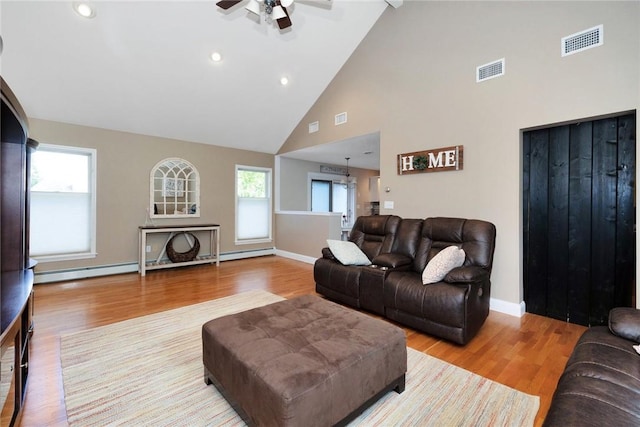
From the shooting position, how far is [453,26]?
3.60m

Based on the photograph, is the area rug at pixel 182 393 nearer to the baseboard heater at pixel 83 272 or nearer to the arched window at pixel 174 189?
the baseboard heater at pixel 83 272

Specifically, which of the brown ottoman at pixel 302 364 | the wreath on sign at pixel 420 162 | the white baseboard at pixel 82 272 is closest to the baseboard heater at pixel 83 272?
the white baseboard at pixel 82 272

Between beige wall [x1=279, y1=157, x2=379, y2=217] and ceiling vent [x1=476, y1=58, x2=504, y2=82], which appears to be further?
beige wall [x1=279, y1=157, x2=379, y2=217]

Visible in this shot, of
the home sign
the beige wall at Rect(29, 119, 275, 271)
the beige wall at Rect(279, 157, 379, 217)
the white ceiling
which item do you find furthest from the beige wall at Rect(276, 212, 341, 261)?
the white ceiling

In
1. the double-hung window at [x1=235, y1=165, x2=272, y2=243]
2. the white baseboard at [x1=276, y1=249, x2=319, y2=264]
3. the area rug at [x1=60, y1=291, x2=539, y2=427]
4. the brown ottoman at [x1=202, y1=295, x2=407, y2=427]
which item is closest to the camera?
the brown ottoman at [x1=202, y1=295, x2=407, y2=427]

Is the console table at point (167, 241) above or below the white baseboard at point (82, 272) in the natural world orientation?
above

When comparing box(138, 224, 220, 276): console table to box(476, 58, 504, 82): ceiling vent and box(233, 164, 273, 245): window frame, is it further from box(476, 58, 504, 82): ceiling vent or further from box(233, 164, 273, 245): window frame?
box(476, 58, 504, 82): ceiling vent

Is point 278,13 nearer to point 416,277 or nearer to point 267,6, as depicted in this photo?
point 267,6

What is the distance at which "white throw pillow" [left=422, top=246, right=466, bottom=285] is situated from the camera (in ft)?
8.68

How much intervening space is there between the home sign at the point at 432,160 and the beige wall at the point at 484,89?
0.08 meters

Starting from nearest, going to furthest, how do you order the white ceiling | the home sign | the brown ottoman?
the brown ottoman, the white ceiling, the home sign

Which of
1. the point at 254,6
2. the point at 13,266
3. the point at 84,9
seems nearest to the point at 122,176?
the point at 84,9

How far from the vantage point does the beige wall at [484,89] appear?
262cm

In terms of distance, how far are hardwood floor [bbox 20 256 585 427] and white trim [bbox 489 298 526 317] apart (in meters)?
0.08
